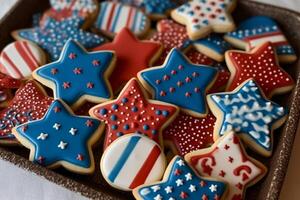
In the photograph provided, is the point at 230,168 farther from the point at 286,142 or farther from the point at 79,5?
→ the point at 79,5

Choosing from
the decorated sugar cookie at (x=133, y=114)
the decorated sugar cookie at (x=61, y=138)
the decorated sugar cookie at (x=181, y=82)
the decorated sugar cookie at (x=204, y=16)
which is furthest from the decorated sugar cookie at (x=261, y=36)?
the decorated sugar cookie at (x=61, y=138)

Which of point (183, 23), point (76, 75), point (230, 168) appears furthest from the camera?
point (183, 23)

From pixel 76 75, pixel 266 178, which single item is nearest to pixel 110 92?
pixel 76 75

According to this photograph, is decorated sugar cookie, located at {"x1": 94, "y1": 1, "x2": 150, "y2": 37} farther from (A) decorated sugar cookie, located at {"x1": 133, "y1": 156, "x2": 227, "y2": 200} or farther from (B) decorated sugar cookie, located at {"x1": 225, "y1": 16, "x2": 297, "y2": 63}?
(A) decorated sugar cookie, located at {"x1": 133, "y1": 156, "x2": 227, "y2": 200}

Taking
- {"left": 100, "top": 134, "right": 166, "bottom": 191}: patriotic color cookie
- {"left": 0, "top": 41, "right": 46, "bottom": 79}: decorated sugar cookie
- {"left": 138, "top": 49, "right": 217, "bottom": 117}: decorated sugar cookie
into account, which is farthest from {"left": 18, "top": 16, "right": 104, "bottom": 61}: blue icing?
{"left": 100, "top": 134, "right": 166, "bottom": 191}: patriotic color cookie

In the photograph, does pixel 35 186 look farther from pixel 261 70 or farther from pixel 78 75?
pixel 261 70

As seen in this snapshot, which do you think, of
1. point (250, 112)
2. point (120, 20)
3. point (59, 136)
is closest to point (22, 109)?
point (59, 136)
